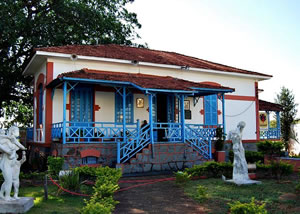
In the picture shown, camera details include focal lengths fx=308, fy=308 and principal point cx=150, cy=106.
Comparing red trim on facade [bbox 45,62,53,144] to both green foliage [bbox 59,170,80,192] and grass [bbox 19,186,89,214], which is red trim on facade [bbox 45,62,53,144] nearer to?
grass [bbox 19,186,89,214]

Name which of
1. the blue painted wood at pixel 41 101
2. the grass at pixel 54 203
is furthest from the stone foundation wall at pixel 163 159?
the blue painted wood at pixel 41 101

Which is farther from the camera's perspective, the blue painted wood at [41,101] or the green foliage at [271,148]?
the green foliage at [271,148]

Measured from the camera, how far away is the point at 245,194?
7.54 m

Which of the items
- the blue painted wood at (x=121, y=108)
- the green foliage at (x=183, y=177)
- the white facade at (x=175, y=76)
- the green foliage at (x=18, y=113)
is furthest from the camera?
the green foliage at (x=18, y=113)

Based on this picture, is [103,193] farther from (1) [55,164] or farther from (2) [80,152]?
(2) [80,152]

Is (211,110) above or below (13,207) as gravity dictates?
above

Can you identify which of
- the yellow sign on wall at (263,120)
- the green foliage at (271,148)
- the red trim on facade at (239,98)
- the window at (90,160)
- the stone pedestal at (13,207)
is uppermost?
the red trim on facade at (239,98)

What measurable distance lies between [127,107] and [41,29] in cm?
826

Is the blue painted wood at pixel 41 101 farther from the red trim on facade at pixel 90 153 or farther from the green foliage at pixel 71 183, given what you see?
the green foliage at pixel 71 183

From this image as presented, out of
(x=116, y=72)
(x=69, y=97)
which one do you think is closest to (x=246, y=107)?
(x=116, y=72)

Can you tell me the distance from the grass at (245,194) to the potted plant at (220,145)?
4.70 metres

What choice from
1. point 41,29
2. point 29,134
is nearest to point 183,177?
point 29,134

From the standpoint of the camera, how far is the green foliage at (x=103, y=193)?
5.09m

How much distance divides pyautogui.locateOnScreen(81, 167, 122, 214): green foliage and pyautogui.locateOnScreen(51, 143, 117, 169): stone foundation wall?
2780 mm
